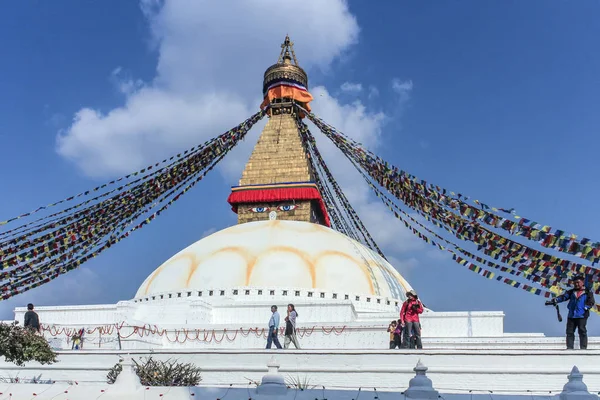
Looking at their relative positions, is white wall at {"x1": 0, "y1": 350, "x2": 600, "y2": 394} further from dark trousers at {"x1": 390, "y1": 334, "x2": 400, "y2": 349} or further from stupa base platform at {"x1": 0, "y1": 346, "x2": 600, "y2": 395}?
dark trousers at {"x1": 390, "y1": 334, "x2": 400, "y2": 349}

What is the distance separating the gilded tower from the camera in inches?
914

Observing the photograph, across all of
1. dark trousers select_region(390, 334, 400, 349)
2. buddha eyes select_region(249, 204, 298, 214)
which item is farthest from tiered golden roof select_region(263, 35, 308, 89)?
dark trousers select_region(390, 334, 400, 349)

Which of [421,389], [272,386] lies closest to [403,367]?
[421,389]

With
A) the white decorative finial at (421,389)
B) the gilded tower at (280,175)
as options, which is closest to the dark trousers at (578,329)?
the white decorative finial at (421,389)

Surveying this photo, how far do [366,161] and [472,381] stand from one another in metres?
10.7

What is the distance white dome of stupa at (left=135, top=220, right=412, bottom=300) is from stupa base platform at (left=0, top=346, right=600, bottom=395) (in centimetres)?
765

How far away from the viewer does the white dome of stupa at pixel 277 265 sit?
17922mm

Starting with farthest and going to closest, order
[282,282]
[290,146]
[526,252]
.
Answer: [290,146], [282,282], [526,252]

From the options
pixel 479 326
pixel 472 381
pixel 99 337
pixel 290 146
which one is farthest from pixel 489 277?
pixel 290 146

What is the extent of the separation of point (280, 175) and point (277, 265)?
21.1 feet

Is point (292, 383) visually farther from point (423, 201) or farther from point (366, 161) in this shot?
point (366, 161)

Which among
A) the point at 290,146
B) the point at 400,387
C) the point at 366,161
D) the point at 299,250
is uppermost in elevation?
the point at 290,146

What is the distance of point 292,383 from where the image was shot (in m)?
9.02

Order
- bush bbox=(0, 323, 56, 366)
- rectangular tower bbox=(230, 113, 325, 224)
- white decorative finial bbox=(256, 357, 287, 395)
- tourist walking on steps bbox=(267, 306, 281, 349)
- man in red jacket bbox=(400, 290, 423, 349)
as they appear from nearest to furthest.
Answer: white decorative finial bbox=(256, 357, 287, 395)
bush bbox=(0, 323, 56, 366)
man in red jacket bbox=(400, 290, 423, 349)
tourist walking on steps bbox=(267, 306, 281, 349)
rectangular tower bbox=(230, 113, 325, 224)
